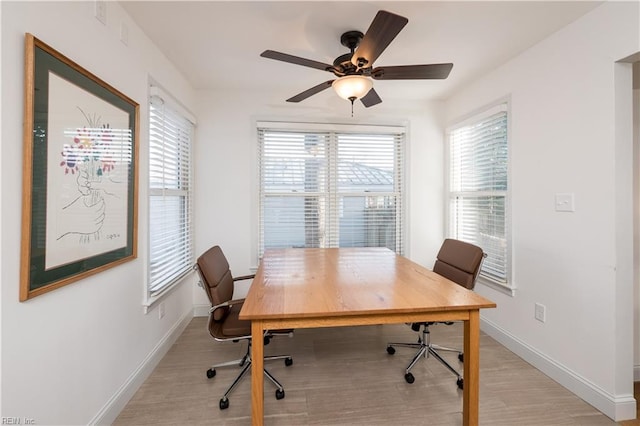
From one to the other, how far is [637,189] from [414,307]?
1.98 metres

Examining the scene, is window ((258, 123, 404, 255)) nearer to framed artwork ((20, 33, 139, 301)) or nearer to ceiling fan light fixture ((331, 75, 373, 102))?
ceiling fan light fixture ((331, 75, 373, 102))

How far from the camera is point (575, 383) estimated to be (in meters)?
1.92

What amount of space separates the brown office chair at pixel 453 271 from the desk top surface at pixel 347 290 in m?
0.32

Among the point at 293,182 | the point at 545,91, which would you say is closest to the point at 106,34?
the point at 293,182

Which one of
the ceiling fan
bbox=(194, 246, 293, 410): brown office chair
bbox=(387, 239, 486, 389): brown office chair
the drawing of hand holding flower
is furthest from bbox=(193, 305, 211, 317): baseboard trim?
the ceiling fan

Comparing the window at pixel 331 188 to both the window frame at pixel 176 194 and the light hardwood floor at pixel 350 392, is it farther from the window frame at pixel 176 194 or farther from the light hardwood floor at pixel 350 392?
the light hardwood floor at pixel 350 392

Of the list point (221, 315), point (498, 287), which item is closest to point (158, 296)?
point (221, 315)

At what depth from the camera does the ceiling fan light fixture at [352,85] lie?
1.80 m

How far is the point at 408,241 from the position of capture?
3455 mm

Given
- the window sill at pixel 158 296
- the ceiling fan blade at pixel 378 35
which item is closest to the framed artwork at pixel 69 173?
the window sill at pixel 158 296

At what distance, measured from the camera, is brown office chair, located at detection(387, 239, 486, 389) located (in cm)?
201

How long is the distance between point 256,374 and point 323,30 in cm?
224

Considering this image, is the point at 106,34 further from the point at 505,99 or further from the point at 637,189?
the point at 637,189

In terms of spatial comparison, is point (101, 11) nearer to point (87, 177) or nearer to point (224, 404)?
point (87, 177)
